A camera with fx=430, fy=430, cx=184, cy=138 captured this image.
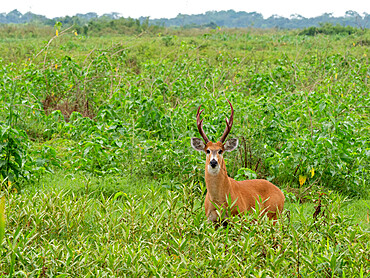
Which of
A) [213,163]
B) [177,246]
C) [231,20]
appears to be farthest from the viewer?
[231,20]

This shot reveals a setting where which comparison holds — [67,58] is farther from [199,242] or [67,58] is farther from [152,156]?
[199,242]

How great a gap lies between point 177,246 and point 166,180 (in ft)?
10.9

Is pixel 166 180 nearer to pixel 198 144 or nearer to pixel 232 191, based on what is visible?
pixel 198 144

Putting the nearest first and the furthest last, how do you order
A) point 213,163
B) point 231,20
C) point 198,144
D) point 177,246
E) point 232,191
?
point 177,246, point 213,163, point 232,191, point 198,144, point 231,20

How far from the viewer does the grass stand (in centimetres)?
285

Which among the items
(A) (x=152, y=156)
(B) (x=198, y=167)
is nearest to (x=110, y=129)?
(A) (x=152, y=156)

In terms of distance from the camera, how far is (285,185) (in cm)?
655

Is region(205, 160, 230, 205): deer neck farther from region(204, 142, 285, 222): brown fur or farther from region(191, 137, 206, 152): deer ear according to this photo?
region(191, 137, 206, 152): deer ear

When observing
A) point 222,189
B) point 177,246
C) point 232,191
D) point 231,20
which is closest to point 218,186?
point 222,189

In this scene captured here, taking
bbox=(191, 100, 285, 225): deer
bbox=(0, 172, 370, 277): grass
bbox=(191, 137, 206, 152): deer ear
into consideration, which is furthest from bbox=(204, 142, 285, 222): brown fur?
bbox=(0, 172, 370, 277): grass

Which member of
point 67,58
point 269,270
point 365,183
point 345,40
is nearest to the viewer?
point 269,270

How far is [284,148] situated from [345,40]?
21703 mm

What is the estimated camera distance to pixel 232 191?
466 centimetres

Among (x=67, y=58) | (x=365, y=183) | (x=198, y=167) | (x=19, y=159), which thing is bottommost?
(x=365, y=183)
